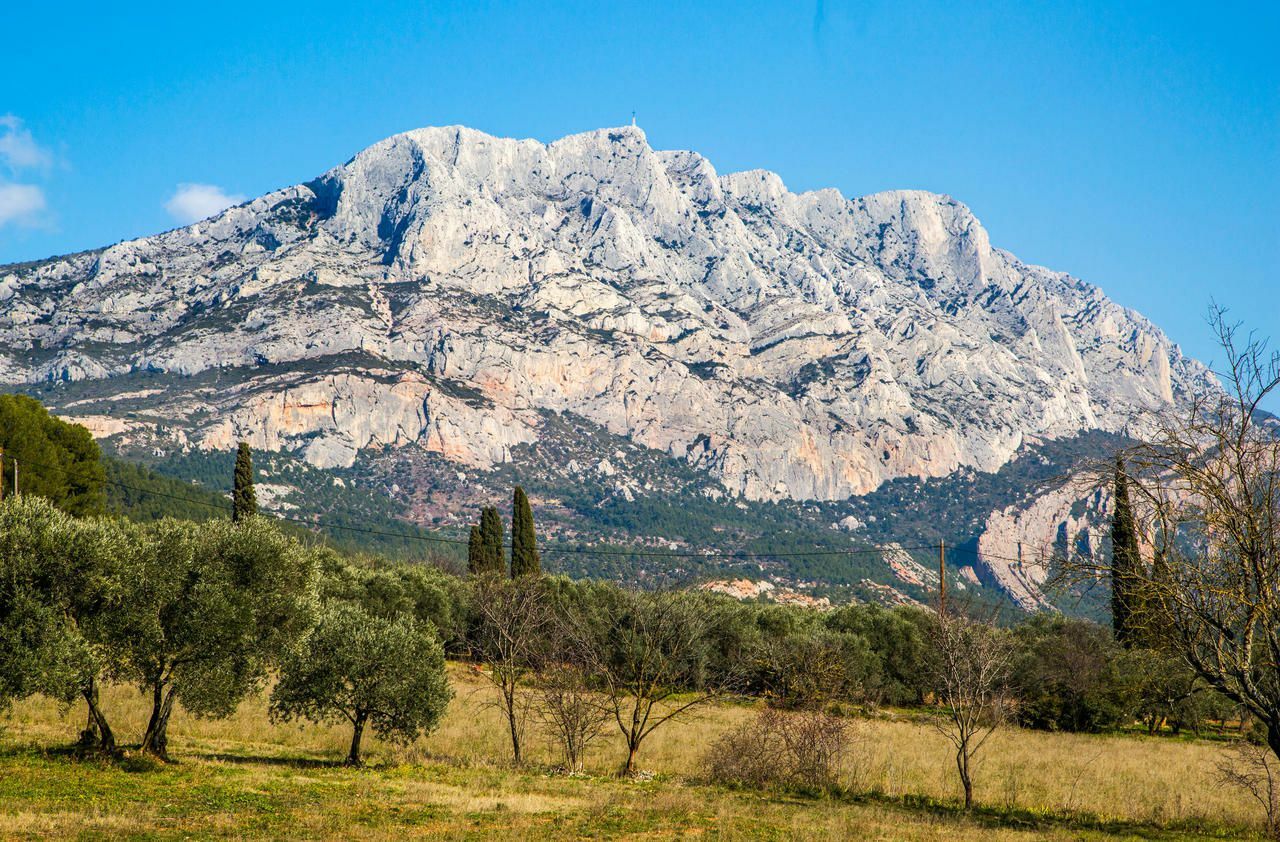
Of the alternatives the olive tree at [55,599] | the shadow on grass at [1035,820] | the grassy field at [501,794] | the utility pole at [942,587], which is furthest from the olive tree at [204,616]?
the utility pole at [942,587]

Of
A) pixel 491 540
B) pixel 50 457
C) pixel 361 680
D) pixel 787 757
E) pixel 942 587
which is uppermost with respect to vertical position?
pixel 50 457

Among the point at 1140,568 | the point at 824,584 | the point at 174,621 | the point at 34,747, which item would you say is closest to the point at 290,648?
the point at 174,621

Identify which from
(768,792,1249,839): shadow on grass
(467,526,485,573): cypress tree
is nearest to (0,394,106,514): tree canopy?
(467,526,485,573): cypress tree

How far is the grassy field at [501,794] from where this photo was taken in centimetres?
1998

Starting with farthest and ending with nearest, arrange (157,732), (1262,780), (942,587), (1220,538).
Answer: (942,587) → (1262,780) → (157,732) → (1220,538)

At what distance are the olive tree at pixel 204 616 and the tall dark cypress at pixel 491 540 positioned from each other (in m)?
55.0

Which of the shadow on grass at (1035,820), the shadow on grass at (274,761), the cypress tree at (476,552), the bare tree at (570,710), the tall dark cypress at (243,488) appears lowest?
the shadow on grass at (1035,820)

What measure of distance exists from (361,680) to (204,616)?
635 centimetres

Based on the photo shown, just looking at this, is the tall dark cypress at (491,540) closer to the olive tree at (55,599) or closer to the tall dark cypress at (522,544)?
the tall dark cypress at (522,544)

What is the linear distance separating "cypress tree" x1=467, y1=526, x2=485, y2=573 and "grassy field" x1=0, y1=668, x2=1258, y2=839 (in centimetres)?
4300

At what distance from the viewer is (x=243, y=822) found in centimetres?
1955

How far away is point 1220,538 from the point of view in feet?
57.3

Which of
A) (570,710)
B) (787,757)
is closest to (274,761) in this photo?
(570,710)

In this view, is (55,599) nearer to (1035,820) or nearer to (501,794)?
(501,794)
